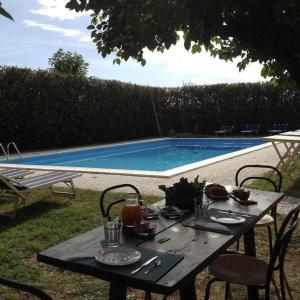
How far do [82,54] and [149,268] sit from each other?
2353 centimetres

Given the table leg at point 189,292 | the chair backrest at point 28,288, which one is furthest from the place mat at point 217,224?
the chair backrest at point 28,288

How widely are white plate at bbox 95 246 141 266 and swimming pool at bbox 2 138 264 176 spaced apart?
696 cm

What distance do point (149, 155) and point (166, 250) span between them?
43.8 feet

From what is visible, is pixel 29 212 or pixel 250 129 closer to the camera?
pixel 29 212

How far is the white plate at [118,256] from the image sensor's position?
1.89 metres

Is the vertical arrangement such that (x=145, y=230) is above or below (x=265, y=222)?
above

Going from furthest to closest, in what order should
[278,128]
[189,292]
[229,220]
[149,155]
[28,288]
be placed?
1. [278,128]
2. [149,155]
3. [229,220]
4. [189,292]
5. [28,288]

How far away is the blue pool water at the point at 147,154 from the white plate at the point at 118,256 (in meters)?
10.1

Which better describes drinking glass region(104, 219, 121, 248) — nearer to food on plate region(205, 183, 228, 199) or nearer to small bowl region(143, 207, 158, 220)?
small bowl region(143, 207, 158, 220)

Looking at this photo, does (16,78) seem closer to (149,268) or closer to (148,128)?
(148,128)

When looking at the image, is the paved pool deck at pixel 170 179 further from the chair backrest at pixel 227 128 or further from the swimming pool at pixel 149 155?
the chair backrest at pixel 227 128

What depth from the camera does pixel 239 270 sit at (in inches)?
105

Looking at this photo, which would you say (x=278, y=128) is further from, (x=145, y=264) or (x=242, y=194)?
(x=145, y=264)

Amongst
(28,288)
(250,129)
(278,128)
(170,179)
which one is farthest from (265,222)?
(250,129)
